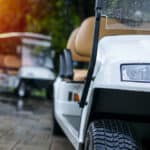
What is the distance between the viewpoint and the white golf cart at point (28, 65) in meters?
11.7

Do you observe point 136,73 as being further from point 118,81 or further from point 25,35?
point 25,35

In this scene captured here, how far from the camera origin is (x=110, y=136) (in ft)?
9.09

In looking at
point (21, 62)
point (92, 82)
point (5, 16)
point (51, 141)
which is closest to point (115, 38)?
point (92, 82)

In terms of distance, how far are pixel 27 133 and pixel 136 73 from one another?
10.8 feet

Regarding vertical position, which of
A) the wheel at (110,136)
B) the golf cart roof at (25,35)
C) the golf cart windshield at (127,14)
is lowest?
the golf cart roof at (25,35)

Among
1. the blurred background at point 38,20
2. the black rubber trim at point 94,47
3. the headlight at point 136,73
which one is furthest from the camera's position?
the blurred background at point 38,20

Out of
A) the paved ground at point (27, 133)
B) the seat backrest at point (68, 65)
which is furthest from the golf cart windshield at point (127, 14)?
the paved ground at point (27, 133)

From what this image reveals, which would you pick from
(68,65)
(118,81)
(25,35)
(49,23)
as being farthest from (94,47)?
(49,23)

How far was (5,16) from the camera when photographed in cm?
1283

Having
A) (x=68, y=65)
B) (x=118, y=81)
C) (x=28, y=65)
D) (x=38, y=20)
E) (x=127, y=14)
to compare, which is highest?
(x=127, y=14)

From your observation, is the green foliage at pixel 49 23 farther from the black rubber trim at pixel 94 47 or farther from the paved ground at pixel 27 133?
the black rubber trim at pixel 94 47

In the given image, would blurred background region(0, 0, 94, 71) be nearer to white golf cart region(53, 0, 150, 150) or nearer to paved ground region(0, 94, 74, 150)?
paved ground region(0, 94, 74, 150)

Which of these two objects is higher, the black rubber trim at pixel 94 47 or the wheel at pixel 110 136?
the black rubber trim at pixel 94 47

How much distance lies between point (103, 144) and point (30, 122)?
4.17 meters
